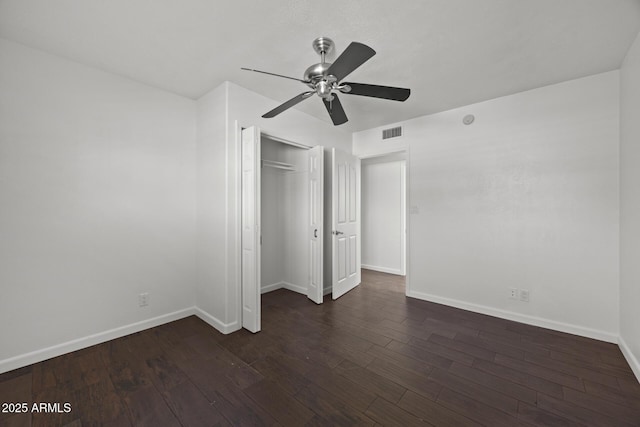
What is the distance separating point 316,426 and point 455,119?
3.77m

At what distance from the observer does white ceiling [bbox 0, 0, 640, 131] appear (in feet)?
5.79

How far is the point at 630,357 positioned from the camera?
85.6 inches

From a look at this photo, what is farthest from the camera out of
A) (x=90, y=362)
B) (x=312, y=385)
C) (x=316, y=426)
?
(x=90, y=362)

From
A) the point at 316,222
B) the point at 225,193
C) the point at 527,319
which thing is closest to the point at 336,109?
the point at 225,193

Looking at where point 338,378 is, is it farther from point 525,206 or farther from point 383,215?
point 383,215

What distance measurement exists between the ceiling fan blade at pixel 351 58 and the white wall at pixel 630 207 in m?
2.35

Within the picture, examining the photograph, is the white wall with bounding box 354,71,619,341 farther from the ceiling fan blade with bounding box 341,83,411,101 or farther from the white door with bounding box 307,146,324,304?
the ceiling fan blade with bounding box 341,83,411,101

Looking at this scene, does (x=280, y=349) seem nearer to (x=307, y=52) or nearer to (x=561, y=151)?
(x=307, y=52)

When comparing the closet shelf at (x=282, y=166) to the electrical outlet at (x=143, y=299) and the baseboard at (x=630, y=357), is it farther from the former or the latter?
the baseboard at (x=630, y=357)

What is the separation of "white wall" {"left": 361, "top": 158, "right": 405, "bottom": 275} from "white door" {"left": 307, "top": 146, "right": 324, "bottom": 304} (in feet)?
7.49

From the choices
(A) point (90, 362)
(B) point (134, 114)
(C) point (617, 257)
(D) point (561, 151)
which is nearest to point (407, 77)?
(D) point (561, 151)

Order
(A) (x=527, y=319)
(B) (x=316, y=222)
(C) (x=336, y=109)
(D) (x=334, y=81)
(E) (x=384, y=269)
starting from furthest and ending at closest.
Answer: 1. (E) (x=384, y=269)
2. (B) (x=316, y=222)
3. (A) (x=527, y=319)
4. (C) (x=336, y=109)
5. (D) (x=334, y=81)

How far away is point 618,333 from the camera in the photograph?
8.29 feet

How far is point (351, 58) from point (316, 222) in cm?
237
